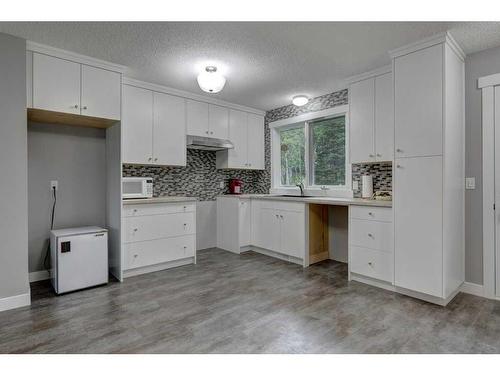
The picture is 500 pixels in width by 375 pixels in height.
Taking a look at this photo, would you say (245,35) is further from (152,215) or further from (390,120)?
(152,215)

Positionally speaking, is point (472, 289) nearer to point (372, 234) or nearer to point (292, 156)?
point (372, 234)

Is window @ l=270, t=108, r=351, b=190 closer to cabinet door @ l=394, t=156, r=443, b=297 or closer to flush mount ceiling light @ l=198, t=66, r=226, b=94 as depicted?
cabinet door @ l=394, t=156, r=443, b=297

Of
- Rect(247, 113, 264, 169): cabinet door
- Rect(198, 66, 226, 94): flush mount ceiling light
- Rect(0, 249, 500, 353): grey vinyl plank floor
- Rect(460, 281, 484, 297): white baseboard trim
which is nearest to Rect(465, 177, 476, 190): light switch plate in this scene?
Rect(460, 281, 484, 297): white baseboard trim

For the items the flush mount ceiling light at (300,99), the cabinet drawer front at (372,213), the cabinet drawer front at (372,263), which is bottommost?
the cabinet drawer front at (372,263)

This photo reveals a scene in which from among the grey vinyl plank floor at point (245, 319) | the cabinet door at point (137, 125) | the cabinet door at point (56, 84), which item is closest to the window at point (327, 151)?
the grey vinyl plank floor at point (245, 319)

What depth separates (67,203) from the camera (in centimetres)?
335

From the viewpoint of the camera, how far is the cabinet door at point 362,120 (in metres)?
3.28

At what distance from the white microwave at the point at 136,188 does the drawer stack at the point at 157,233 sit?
0.26 metres

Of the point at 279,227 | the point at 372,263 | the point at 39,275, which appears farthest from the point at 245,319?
the point at 39,275

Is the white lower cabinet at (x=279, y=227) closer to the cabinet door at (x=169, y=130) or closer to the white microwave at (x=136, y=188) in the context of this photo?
the cabinet door at (x=169, y=130)

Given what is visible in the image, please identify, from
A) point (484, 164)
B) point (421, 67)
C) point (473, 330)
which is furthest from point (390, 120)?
point (473, 330)

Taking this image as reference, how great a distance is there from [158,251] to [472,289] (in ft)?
11.4

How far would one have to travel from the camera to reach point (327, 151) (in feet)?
14.0

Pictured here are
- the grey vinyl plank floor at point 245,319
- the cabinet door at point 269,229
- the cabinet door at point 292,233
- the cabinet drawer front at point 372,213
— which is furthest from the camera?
the cabinet door at point 269,229
